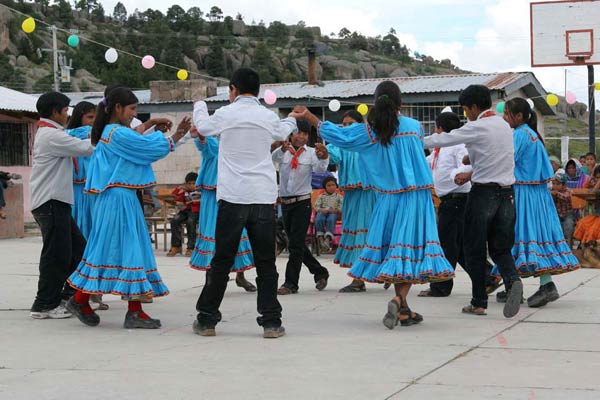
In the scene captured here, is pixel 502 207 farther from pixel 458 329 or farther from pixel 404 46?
pixel 404 46

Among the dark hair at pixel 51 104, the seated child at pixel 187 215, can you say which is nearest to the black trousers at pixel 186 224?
the seated child at pixel 187 215

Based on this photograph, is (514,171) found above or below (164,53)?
below

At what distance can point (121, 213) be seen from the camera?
25.6 feet

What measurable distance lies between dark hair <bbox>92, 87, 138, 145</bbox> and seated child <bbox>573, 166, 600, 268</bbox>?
8148mm

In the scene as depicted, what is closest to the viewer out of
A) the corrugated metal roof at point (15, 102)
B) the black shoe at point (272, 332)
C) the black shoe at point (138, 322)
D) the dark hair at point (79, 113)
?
the black shoe at point (272, 332)

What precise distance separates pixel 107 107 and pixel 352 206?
11.4 ft

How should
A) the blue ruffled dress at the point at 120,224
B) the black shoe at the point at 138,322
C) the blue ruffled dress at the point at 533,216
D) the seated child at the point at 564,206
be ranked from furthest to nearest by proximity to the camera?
the seated child at the point at 564,206 < the blue ruffled dress at the point at 533,216 < the black shoe at the point at 138,322 < the blue ruffled dress at the point at 120,224

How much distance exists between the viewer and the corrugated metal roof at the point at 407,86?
28.6 meters

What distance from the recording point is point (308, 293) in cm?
1055

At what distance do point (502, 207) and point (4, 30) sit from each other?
84331 mm

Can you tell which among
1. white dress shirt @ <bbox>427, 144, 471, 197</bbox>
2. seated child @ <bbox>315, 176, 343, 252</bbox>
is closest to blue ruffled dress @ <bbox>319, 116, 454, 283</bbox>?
white dress shirt @ <bbox>427, 144, 471, 197</bbox>

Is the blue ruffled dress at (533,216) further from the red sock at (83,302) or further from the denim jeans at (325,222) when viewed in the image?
the denim jeans at (325,222)

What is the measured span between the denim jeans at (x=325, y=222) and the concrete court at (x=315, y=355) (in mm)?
5928

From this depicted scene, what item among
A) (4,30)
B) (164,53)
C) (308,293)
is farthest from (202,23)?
(308,293)
